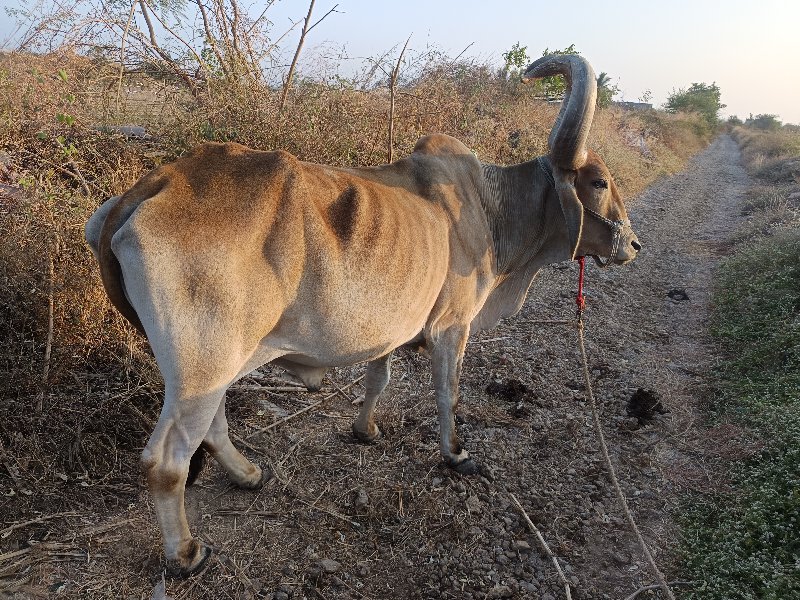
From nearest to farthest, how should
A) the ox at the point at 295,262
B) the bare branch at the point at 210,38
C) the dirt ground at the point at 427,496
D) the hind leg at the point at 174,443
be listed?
1. the ox at the point at 295,262
2. the hind leg at the point at 174,443
3. the dirt ground at the point at 427,496
4. the bare branch at the point at 210,38

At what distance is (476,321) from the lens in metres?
3.82

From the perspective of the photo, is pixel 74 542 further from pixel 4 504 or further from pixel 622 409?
pixel 622 409

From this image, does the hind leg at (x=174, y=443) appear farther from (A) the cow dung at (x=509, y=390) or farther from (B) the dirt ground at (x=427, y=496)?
(A) the cow dung at (x=509, y=390)

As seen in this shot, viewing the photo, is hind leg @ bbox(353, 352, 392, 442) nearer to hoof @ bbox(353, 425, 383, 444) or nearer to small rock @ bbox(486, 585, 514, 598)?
hoof @ bbox(353, 425, 383, 444)

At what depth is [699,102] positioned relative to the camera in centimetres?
4475

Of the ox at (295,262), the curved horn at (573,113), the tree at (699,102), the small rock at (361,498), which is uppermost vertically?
the tree at (699,102)

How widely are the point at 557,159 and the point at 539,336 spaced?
8.19 ft

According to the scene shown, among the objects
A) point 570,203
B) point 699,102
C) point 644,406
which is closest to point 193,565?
point 570,203

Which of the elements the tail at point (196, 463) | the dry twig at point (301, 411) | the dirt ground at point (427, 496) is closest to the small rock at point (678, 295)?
the dirt ground at point (427, 496)

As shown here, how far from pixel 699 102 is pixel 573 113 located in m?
49.6

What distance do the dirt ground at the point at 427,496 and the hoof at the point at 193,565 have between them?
45mm

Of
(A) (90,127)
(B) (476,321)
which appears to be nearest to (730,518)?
(B) (476,321)

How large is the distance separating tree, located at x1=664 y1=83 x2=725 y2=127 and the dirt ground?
45.6 metres

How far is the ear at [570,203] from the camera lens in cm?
338
